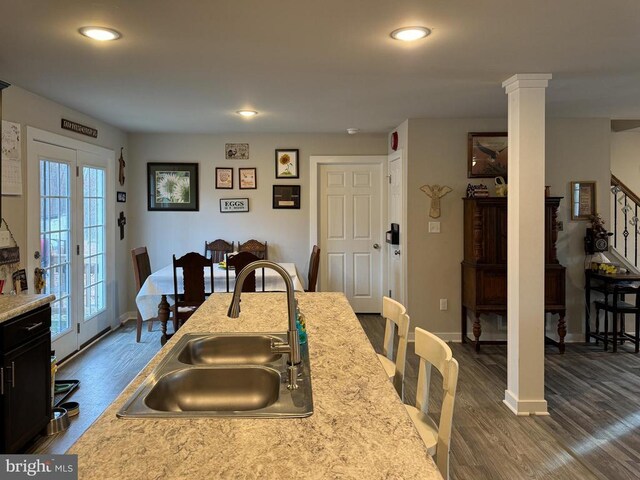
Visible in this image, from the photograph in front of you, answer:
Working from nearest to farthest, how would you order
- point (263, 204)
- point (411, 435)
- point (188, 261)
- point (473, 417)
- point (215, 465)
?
point (215, 465), point (411, 435), point (473, 417), point (188, 261), point (263, 204)

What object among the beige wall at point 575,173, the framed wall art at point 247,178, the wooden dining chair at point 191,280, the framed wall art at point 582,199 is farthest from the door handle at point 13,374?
the framed wall art at point 582,199

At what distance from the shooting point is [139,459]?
1.03 meters

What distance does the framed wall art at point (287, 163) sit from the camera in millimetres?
6215

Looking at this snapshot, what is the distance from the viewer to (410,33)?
2623 mm

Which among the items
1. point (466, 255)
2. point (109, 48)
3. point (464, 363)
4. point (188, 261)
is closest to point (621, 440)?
point (464, 363)

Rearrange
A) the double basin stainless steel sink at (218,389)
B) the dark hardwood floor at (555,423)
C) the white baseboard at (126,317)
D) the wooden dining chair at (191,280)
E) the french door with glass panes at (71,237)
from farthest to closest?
the white baseboard at (126,317) → the wooden dining chair at (191,280) → the french door with glass panes at (71,237) → the dark hardwood floor at (555,423) → the double basin stainless steel sink at (218,389)

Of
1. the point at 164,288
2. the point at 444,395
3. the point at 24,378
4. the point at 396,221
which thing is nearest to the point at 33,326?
the point at 24,378

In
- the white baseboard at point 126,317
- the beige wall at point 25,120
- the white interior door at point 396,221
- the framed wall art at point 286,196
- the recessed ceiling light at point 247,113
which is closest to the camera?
the beige wall at point 25,120

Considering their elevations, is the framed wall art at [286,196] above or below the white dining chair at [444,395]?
above

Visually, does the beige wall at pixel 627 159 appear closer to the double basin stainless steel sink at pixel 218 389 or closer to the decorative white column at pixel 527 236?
the decorative white column at pixel 527 236

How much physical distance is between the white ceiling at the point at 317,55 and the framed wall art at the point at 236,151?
4.43ft

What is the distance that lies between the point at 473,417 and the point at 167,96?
131 inches

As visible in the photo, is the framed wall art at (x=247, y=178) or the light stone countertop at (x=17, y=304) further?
the framed wall art at (x=247, y=178)

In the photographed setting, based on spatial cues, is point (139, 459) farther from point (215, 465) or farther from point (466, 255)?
point (466, 255)
